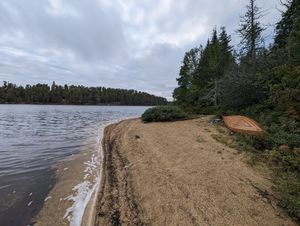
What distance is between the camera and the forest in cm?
488

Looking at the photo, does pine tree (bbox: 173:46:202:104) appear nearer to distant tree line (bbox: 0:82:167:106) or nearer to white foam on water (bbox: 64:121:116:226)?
white foam on water (bbox: 64:121:116:226)

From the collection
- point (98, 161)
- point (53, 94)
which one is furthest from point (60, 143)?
point (53, 94)

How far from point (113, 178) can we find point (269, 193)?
3376 millimetres

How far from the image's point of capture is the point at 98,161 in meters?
6.95

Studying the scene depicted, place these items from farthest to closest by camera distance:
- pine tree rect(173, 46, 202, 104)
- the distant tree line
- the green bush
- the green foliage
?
1. the distant tree line
2. pine tree rect(173, 46, 202, 104)
3. the green bush
4. the green foliage

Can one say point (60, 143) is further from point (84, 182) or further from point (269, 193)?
point (269, 193)

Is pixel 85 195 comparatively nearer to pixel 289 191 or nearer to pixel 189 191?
pixel 189 191

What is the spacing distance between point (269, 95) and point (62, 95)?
319 feet

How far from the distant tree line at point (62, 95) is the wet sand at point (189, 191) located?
82.6 metres

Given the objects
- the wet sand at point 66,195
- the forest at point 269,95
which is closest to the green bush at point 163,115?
the forest at point 269,95

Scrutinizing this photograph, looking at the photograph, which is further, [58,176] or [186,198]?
[58,176]

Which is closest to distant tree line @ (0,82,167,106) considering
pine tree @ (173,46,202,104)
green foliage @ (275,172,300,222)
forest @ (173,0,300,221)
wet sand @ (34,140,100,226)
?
pine tree @ (173,46,202,104)

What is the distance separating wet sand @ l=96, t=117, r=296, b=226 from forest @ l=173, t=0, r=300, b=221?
42 cm

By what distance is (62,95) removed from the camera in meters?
95.6
